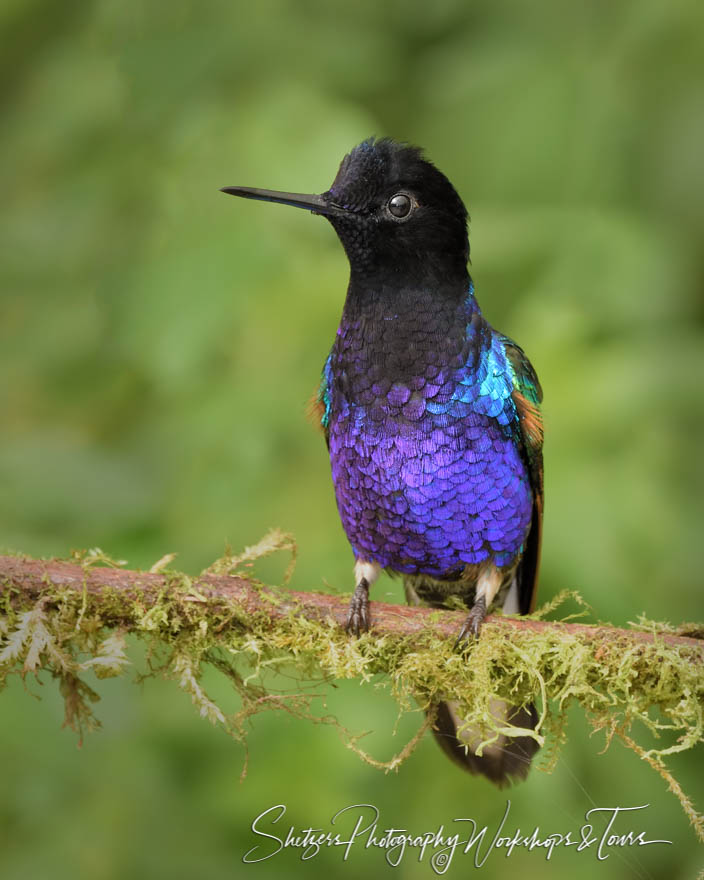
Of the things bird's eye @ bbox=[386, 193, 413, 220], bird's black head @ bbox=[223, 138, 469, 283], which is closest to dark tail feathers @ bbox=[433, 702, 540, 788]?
bird's black head @ bbox=[223, 138, 469, 283]

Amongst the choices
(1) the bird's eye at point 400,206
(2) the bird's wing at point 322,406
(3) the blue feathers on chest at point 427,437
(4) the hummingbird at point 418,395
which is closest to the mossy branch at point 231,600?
(4) the hummingbird at point 418,395

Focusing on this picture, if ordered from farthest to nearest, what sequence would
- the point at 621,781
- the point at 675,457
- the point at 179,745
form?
the point at 675,457
the point at 179,745
the point at 621,781

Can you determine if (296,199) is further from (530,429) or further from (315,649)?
(315,649)

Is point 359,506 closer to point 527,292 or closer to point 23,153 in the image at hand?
point 527,292

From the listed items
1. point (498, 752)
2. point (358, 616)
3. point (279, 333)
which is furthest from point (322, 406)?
point (498, 752)

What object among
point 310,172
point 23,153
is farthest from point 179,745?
point 23,153

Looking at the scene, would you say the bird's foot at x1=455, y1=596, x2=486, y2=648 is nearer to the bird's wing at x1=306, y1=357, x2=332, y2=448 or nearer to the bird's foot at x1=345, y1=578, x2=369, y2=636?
the bird's foot at x1=345, y1=578, x2=369, y2=636
